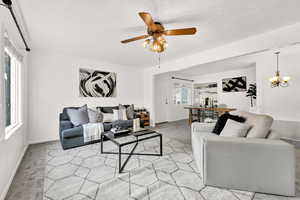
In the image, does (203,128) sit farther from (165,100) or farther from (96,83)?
(165,100)

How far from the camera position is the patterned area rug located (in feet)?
4.85

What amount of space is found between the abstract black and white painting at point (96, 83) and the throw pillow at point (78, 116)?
80 centimetres

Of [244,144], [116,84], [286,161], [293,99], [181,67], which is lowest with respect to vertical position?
[286,161]

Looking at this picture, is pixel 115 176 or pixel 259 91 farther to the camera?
pixel 259 91

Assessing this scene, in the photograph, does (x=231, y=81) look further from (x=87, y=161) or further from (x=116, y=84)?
(x=87, y=161)

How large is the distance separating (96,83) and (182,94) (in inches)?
171

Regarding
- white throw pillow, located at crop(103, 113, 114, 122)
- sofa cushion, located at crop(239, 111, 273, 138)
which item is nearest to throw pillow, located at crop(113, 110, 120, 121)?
white throw pillow, located at crop(103, 113, 114, 122)

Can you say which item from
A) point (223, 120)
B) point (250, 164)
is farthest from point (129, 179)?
point (223, 120)

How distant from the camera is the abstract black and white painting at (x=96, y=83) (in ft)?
13.0

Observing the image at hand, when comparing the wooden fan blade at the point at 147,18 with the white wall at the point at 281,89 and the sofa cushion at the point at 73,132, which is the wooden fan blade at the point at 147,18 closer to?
the sofa cushion at the point at 73,132

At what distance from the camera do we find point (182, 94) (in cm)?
686

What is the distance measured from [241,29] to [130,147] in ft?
10.5

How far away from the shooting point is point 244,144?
150 centimetres

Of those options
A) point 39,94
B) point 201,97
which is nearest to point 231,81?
point 201,97
